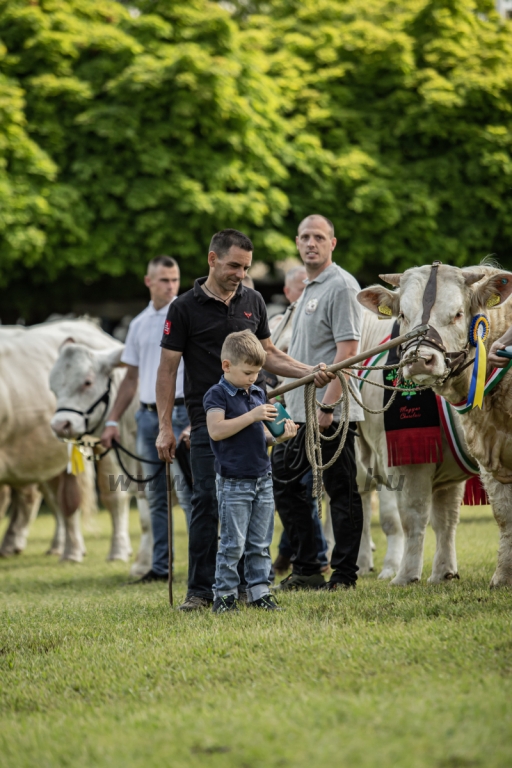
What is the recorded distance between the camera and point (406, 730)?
336 cm

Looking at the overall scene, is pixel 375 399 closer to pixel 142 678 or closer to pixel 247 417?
pixel 247 417

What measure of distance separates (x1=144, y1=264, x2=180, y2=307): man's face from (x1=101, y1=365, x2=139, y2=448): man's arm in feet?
2.14

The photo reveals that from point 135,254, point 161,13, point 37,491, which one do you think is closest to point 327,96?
point 161,13

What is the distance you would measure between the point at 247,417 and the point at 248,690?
1838 millimetres

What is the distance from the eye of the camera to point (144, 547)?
914cm

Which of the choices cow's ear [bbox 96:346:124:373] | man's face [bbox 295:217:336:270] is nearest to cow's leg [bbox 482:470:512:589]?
man's face [bbox 295:217:336:270]

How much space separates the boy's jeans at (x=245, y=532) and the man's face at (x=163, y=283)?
10.7 ft

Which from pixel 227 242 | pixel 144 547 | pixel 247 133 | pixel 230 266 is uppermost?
pixel 247 133

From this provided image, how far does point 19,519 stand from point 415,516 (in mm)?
6856

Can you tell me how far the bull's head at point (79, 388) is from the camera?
9211mm

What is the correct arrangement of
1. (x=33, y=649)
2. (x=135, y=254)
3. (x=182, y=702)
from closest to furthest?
(x=182, y=702), (x=33, y=649), (x=135, y=254)

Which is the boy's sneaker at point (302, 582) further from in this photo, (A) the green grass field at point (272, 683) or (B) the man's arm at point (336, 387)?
(B) the man's arm at point (336, 387)

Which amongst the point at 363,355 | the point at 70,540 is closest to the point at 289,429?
the point at 363,355

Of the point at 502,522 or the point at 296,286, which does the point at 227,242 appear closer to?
the point at 502,522
